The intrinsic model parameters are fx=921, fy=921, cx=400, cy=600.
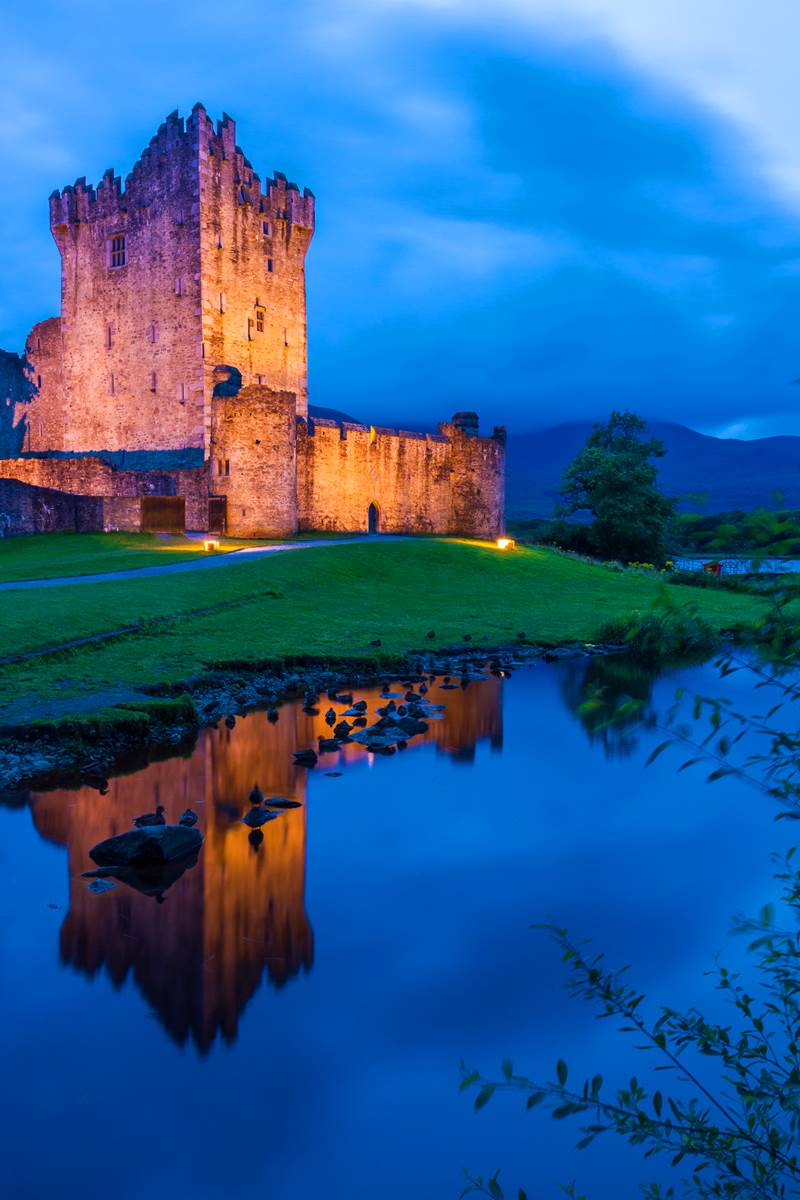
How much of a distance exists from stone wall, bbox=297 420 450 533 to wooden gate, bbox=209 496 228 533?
12.6 ft

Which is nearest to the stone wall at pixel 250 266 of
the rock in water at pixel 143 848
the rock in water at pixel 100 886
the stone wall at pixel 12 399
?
the stone wall at pixel 12 399

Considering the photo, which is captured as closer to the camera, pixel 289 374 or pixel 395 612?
pixel 395 612

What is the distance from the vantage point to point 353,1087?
641 centimetres

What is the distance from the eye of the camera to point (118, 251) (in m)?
48.7

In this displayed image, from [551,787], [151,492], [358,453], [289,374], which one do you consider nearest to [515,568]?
[358,453]

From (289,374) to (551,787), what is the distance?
1651 inches

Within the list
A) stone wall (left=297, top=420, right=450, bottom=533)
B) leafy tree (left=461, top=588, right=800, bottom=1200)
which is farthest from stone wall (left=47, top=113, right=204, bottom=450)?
leafy tree (left=461, top=588, right=800, bottom=1200)

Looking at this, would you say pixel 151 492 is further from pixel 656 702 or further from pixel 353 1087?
pixel 353 1087

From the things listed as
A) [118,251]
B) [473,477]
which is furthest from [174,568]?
[118,251]

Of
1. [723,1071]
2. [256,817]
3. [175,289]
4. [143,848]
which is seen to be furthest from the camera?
[175,289]

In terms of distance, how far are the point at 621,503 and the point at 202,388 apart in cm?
2424

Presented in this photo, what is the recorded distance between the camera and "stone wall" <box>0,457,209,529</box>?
41.3 metres

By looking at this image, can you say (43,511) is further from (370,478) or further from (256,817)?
(256,817)

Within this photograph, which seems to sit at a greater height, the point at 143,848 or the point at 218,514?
the point at 218,514
